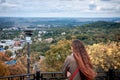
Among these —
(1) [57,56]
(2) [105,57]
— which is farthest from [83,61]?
(1) [57,56]

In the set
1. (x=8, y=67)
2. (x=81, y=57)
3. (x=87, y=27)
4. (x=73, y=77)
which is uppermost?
(x=81, y=57)

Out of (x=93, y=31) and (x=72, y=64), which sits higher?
(x=72, y=64)

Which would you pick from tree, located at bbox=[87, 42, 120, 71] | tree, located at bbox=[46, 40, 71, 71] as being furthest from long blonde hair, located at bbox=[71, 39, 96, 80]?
tree, located at bbox=[46, 40, 71, 71]

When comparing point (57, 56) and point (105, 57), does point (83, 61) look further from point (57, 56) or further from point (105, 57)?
point (57, 56)

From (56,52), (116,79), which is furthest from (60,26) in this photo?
(116,79)

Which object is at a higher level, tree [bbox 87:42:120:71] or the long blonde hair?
the long blonde hair

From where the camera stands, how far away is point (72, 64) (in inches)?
125

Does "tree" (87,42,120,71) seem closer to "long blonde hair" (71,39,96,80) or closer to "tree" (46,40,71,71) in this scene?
"tree" (46,40,71,71)

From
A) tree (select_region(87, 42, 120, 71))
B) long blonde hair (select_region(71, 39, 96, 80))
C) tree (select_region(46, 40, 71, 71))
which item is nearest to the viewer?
long blonde hair (select_region(71, 39, 96, 80))

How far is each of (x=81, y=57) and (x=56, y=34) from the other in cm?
3000

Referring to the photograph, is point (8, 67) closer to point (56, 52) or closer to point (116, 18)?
point (56, 52)

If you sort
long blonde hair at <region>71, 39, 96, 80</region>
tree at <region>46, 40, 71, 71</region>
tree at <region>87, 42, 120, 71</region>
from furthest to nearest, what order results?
1. tree at <region>46, 40, 71, 71</region>
2. tree at <region>87, 42, 120, 71</region>
3. long blonde hair at <region>71, 39, 96, 80</region>

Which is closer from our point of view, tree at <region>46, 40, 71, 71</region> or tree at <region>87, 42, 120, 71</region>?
tree at <region>87, 42, 120, 71</region>

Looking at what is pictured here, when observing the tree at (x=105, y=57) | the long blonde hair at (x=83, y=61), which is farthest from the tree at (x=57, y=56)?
the long blonde hair at (x=83, y=61)
